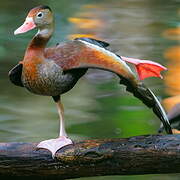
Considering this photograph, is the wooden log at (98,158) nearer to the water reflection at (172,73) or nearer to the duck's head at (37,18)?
the duck's head at (37,18)

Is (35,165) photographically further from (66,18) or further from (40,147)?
(66,18)

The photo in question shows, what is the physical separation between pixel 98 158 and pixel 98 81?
238 cm

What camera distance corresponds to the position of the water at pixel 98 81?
3398 mm

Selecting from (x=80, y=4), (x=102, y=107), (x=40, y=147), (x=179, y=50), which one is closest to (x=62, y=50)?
(x=40, y=147)

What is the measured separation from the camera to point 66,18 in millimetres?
6309

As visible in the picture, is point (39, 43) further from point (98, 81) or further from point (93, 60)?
point (98, 81)

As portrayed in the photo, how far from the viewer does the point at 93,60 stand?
1.79 metres

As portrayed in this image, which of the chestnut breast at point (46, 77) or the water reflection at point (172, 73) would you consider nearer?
the chestnut breast at point (46, 77)

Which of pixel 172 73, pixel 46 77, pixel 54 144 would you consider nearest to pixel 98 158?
pixel 54 144

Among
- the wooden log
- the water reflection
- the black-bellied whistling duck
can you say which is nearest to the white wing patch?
the black-bellied whistling duck

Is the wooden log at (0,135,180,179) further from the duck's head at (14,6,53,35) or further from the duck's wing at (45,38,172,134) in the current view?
the duck's head at (14,6,53,35)

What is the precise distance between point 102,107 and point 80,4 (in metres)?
3.66

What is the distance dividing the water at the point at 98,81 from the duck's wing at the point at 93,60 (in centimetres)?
100

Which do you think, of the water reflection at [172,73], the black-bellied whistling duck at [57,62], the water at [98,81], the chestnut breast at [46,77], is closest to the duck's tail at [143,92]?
the black-bellied whistling duck at [57,62]
